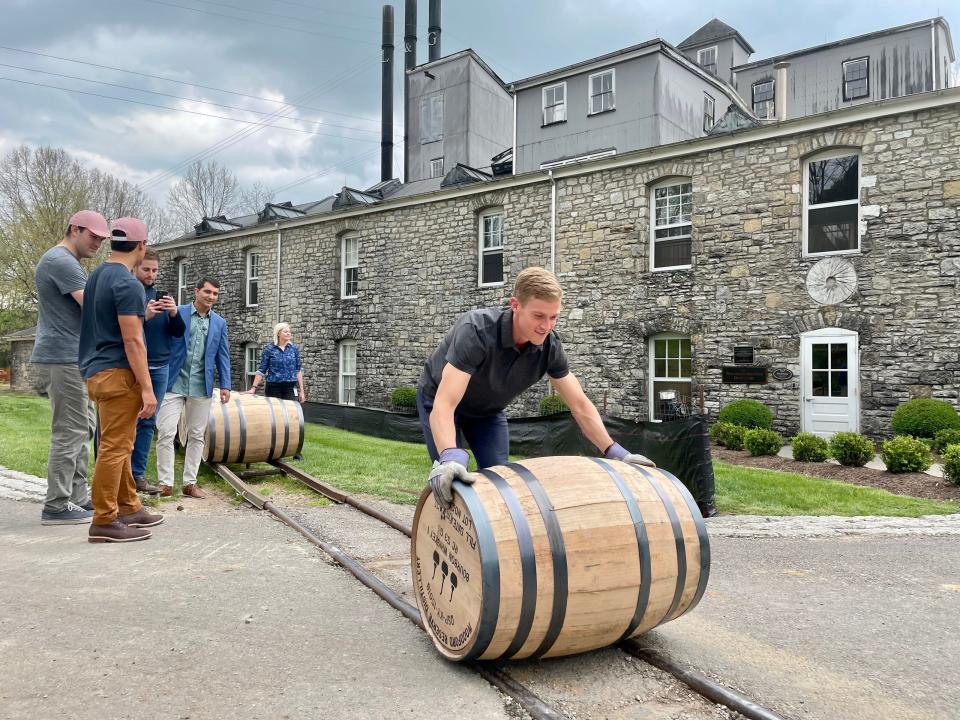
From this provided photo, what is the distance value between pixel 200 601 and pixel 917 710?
3159 mm

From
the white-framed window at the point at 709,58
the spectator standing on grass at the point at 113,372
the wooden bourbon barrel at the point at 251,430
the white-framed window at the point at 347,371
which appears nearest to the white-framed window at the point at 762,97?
the white-framed window at the point at 709,58

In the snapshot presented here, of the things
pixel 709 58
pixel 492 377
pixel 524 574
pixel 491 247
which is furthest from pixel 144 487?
pixel 709 58

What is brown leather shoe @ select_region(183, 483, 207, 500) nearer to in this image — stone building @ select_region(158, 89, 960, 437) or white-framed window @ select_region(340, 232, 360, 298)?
stone building @ select_region(158, 89, 960, 437)

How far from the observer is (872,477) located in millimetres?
8953

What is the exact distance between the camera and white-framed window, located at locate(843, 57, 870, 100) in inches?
1080

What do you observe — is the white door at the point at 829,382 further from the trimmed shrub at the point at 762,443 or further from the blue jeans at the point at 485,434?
the blue jeans at the point at 485,434

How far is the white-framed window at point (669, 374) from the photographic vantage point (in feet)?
48.1

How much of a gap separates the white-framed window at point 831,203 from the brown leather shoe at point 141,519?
40.1ft

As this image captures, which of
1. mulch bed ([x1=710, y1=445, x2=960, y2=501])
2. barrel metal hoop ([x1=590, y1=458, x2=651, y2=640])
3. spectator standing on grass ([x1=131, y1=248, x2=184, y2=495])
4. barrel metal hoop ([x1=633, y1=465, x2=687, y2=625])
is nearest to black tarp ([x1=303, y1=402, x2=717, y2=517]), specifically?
mulch bed ([x1=710, y1=445, x2=960, y2=501])

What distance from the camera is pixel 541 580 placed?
2.60 meters

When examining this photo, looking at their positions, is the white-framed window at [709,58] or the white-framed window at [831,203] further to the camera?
the white-framed window at [709,58]

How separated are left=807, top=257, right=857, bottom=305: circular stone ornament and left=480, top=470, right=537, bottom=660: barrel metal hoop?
12152 mm

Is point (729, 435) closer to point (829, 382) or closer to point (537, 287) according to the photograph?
point (829, 382)

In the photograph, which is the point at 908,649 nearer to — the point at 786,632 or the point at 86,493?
the point at 786,632
